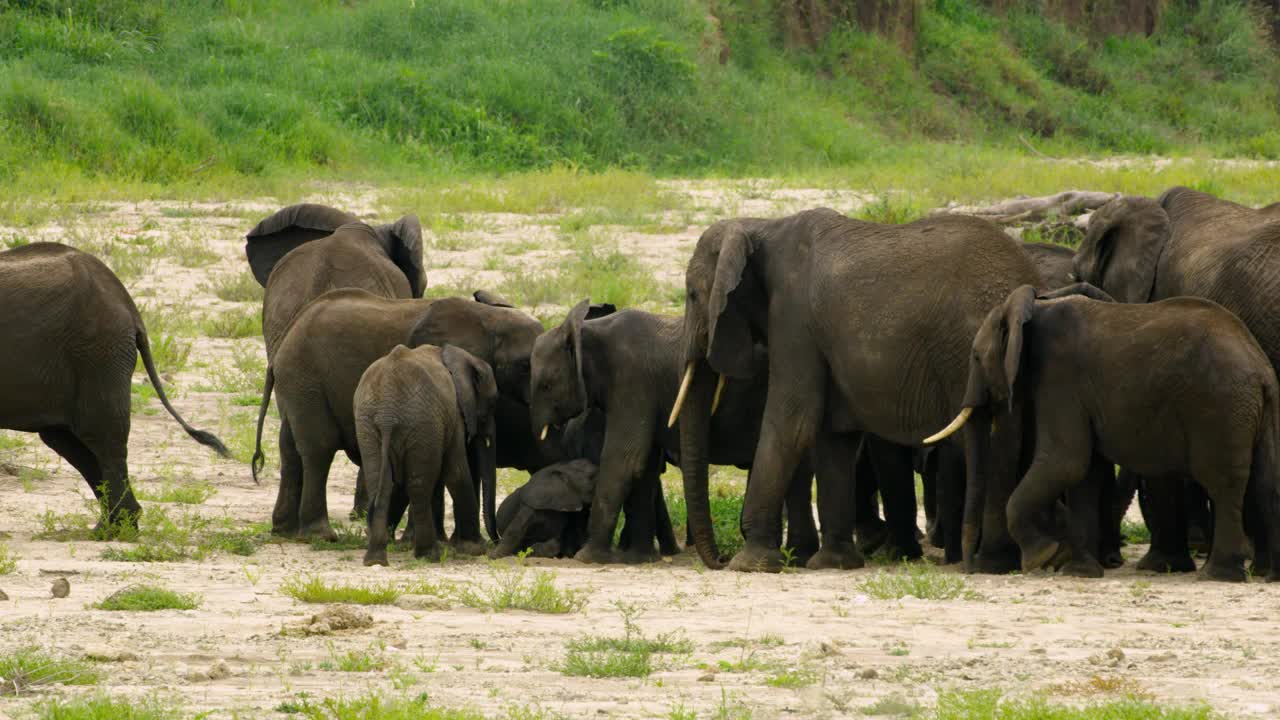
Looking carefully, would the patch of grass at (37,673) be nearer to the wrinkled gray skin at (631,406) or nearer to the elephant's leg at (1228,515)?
the wrinkled gray skin at (631,406)

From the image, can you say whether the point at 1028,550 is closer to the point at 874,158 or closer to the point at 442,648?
the point at 442,648

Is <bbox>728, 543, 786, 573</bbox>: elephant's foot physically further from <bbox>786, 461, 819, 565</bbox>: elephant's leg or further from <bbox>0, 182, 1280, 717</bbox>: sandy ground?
<bbox>786, 461, 819, 565</bbox>: elephant's leg

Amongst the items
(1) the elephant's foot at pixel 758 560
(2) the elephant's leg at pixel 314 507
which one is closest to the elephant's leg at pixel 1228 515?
(1) the elephant's foot at pixel 758 560

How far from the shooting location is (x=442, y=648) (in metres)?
7.10

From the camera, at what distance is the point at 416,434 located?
10.1 meters

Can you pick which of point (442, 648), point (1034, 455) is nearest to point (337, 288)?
point (1034, 455)

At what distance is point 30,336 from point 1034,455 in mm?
5199

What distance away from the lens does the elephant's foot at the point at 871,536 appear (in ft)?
A: 37.1

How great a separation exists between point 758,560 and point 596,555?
2.98 ft

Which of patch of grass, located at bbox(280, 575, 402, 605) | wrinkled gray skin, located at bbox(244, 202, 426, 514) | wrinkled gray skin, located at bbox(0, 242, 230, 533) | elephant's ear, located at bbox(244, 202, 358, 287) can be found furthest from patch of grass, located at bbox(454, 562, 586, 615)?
elephant's ear, located at bbox(244, 202, 358, 287)

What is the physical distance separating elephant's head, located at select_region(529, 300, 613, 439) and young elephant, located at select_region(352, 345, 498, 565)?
1.58 ft

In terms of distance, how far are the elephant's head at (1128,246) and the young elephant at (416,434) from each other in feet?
12.2

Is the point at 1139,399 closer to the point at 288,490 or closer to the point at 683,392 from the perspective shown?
the point at 683,392

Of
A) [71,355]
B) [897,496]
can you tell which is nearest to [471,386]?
[71,355]
